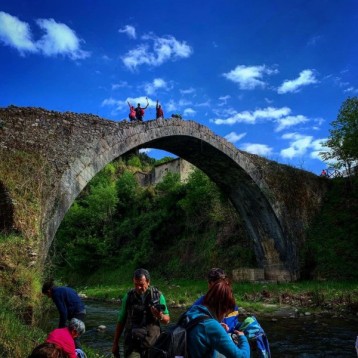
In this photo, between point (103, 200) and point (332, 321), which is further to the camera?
point (103, 200)

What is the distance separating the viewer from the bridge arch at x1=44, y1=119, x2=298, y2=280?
31.4 ft

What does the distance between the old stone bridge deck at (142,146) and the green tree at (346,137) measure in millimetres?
1623

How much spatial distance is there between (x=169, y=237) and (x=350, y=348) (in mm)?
17889

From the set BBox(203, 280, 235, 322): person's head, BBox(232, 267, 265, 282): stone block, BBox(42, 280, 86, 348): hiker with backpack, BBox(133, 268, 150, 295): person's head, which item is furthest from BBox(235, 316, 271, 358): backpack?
BBox(232, 267, 265, 282): stone block

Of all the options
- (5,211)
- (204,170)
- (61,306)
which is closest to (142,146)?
(204,170)

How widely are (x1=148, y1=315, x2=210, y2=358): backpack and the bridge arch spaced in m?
6.93

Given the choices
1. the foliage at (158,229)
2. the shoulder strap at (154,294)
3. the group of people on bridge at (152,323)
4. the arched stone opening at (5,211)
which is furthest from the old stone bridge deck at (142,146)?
the shoulder strap at (154,294)

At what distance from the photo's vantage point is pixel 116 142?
1088cm

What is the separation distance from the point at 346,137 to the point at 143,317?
17.5 m

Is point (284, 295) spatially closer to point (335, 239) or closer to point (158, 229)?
point (335, 239)

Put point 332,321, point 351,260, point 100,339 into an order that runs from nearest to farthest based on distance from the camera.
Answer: point 100,339 < point 332,321 < point 351,260

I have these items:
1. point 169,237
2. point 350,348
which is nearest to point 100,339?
point 350,348

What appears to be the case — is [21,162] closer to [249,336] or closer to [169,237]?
[249,336]

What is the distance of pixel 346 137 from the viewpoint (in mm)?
18594
